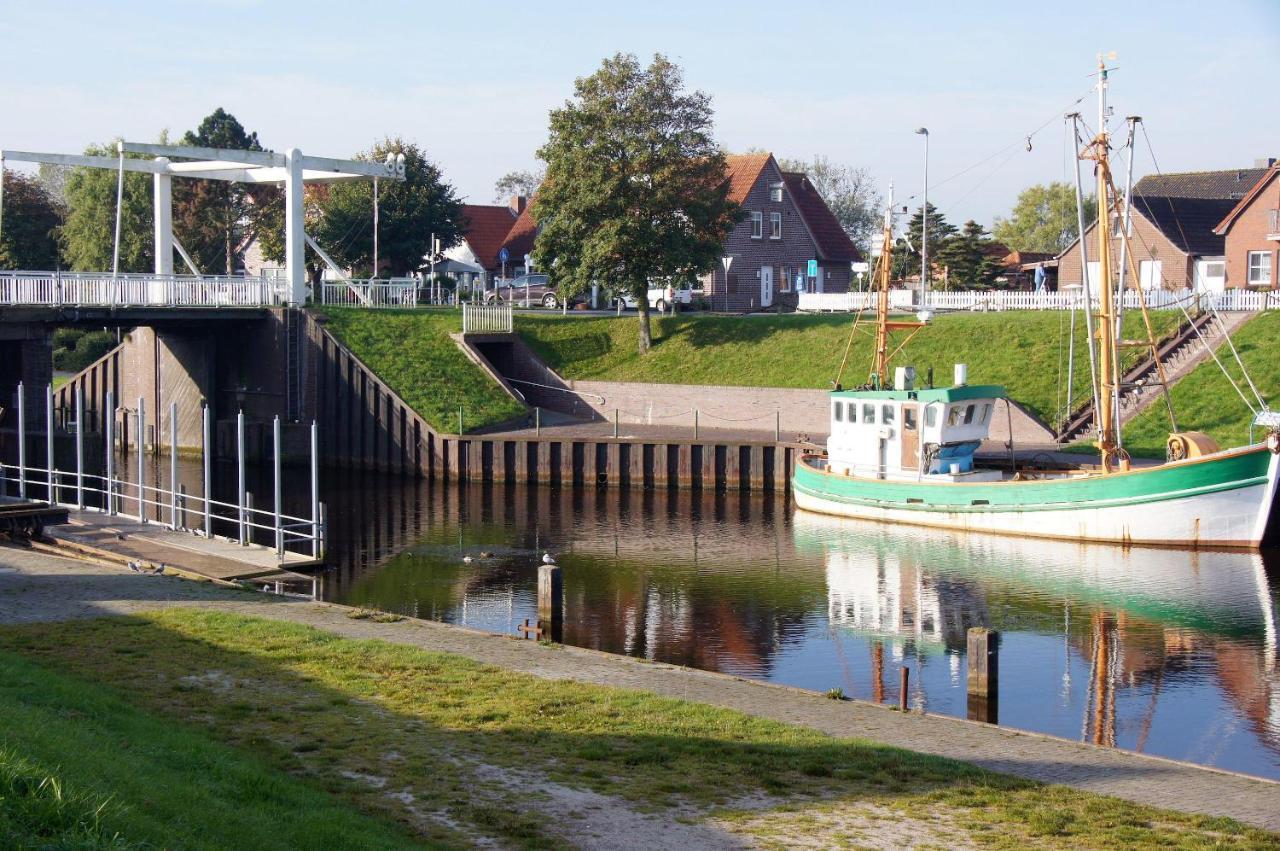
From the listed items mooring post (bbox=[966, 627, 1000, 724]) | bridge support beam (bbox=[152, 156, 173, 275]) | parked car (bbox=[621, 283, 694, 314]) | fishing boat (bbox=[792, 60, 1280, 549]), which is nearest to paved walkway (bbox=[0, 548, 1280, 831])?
mooring post (bbox=[966, 627, 1000, 724])

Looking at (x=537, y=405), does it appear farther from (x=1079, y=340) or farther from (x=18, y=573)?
(x=18, y=573)

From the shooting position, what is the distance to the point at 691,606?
95.9 feet

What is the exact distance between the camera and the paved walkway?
47.9ft

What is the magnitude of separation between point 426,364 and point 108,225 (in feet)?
122

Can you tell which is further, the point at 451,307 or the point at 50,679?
the point at 451,307

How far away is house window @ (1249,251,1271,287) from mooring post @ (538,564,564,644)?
1716 inches

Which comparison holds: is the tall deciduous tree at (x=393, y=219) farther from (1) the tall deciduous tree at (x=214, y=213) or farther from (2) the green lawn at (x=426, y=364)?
(2) the green lawn at (x=426, y=364)

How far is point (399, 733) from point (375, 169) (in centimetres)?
4394

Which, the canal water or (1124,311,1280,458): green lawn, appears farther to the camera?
(1124,311,1280,458): green lawn

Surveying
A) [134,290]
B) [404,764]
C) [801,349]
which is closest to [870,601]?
[404,764]

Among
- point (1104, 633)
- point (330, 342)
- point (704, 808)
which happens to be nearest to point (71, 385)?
point (330, 342)

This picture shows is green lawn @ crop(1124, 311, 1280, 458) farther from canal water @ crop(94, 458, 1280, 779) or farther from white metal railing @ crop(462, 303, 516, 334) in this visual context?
white metal railing @ crop(462, 303, 516, 334)

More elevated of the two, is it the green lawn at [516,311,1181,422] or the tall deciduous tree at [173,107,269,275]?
the tall deciduous tree at [173,107,269,275]

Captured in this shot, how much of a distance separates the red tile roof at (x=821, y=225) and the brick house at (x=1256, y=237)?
21.5 meters
